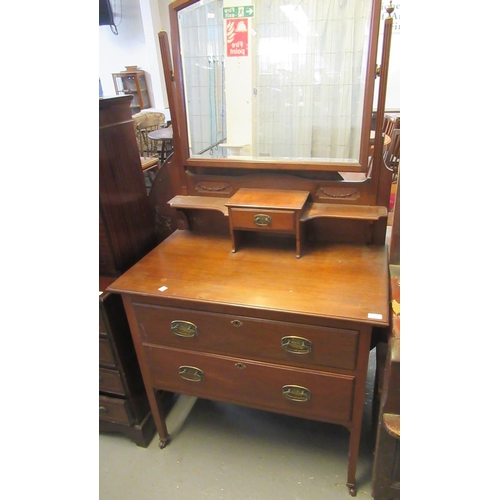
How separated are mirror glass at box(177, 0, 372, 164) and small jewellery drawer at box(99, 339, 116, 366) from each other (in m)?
0.75

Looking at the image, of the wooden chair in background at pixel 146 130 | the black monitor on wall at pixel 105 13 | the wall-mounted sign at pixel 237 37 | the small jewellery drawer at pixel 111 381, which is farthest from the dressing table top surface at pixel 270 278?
the black monitor on wall at pixel 105 13

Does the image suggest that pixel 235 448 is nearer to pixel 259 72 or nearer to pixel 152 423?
pixel 152 423

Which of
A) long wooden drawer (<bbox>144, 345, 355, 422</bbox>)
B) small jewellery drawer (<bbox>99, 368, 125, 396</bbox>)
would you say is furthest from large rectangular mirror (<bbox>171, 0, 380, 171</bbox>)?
small jewellery drawer (<bbox>99, 368, 125, 396</bbox>)

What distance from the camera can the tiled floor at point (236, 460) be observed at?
1.21 meters

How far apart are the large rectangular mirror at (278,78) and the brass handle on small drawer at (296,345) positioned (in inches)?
21.3

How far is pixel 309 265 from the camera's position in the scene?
1.13 meters

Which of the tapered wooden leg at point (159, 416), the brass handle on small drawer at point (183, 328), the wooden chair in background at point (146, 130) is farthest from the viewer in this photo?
the wooden chair in background at point (146, 130)

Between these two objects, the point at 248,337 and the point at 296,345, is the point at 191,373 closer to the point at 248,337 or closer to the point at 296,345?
the point at 248,337

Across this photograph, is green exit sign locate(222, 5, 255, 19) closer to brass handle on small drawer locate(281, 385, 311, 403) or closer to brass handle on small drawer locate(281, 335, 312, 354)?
brass handle on small drawer locate(281, 335, 312, 354)

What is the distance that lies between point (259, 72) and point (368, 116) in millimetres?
367

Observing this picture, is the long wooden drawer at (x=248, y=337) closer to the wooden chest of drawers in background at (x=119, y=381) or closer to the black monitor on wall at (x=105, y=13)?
the wooden chest of drawers in background at (x=119, y=381)

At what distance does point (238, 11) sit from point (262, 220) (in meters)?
0.63

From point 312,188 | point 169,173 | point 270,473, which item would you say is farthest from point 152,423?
point 312,188

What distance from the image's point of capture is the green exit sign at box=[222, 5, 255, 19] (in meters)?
1.07
